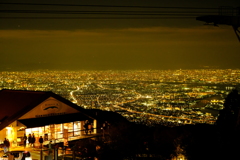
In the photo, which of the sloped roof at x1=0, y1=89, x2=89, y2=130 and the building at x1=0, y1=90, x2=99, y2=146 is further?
the sloped roof at x1=0, y1=89, x2=89, y2=130

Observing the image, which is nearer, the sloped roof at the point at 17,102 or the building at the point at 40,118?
the building at the point at 40,118

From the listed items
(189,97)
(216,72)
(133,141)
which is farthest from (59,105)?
(216,72)

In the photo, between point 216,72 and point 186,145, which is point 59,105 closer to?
point 186,145

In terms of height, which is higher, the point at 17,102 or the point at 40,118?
the point at 17,102

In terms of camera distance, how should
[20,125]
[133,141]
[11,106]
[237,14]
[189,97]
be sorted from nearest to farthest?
[133,141], [237,14], [20,125], [11,106], [189,97]

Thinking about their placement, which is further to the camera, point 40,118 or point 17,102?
point 17,102
